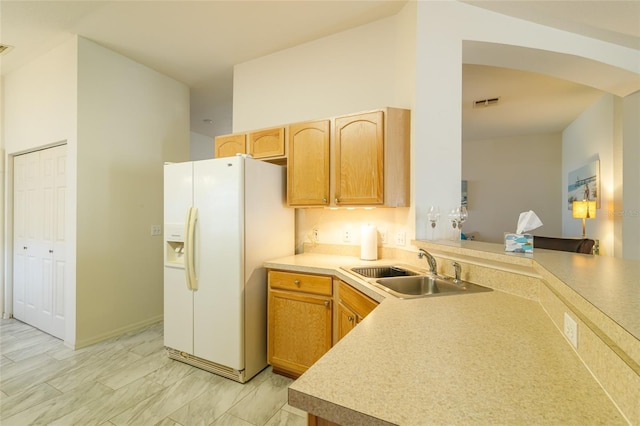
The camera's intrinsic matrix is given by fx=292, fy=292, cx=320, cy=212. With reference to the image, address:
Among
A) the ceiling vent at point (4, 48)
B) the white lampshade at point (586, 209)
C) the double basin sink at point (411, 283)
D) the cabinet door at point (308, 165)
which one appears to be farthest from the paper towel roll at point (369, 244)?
the ceiling vent at point (4, 48)

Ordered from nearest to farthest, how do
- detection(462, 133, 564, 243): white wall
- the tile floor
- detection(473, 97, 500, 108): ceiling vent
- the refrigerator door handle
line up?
the tile floor, the refrigerator door handle, detection(473, 97, 500, 108): ceiling vent, detection(462, 133, 564, 243): white wall

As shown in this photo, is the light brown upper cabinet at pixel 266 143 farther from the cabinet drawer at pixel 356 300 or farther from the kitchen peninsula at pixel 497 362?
the kitchen peninsula at pixel 497 362

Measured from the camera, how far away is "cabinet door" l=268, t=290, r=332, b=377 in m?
2.11

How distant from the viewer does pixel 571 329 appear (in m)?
0.86

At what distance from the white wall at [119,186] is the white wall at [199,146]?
224cm

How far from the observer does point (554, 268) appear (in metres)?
1.16

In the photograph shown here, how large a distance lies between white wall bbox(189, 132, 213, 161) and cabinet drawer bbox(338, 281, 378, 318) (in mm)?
4810

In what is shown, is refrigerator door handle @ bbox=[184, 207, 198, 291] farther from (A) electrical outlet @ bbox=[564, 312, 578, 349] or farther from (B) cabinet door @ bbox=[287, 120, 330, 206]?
(A) electrical outlet @ bbox=[564, 312, 578, 349]

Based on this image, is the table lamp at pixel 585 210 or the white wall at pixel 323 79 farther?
the table lamp at pixel 585 210

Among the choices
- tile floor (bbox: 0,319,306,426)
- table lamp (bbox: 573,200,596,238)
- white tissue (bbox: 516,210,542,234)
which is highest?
table lamp (bbox: 573,200,596,238)

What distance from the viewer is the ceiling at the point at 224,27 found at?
2.17m

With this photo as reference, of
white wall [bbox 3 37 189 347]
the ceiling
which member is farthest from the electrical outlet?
white wall [bbox 3 37 189 347]

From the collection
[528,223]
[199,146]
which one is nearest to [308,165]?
[528,223]

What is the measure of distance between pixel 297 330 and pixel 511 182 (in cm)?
561
